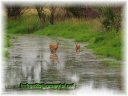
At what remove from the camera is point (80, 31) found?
682 inches

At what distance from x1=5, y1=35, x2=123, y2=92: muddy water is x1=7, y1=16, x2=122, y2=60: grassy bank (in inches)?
11.8

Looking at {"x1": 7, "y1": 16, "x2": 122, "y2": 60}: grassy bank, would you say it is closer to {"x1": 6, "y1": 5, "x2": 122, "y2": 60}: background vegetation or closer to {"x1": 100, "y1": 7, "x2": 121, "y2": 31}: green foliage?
{"x1": 6, "y1": 5, "x2": 122, "y2": 60}: background vegetation

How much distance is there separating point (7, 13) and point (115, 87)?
323 cm

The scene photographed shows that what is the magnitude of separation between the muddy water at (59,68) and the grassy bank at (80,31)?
301 mm

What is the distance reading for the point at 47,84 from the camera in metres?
12.4

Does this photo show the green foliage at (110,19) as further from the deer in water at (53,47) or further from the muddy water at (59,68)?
the deer in water at (53,47)

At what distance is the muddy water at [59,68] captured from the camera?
13039 millimetres

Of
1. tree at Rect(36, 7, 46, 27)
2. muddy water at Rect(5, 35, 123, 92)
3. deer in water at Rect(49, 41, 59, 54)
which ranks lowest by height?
muddy water at Rect(5, 35, 123, 92)

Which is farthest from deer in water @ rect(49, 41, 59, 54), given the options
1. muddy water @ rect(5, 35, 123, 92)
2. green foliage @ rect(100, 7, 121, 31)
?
green foliage @ rect(100, 7, 121, 31)

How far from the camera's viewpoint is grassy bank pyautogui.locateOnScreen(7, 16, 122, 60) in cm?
1564

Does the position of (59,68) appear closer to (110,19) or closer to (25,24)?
(25,24)

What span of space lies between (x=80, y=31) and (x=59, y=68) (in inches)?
119

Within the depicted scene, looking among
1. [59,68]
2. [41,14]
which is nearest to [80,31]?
[41,14]

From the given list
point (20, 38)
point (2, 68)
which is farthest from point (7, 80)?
point (20, 38)
